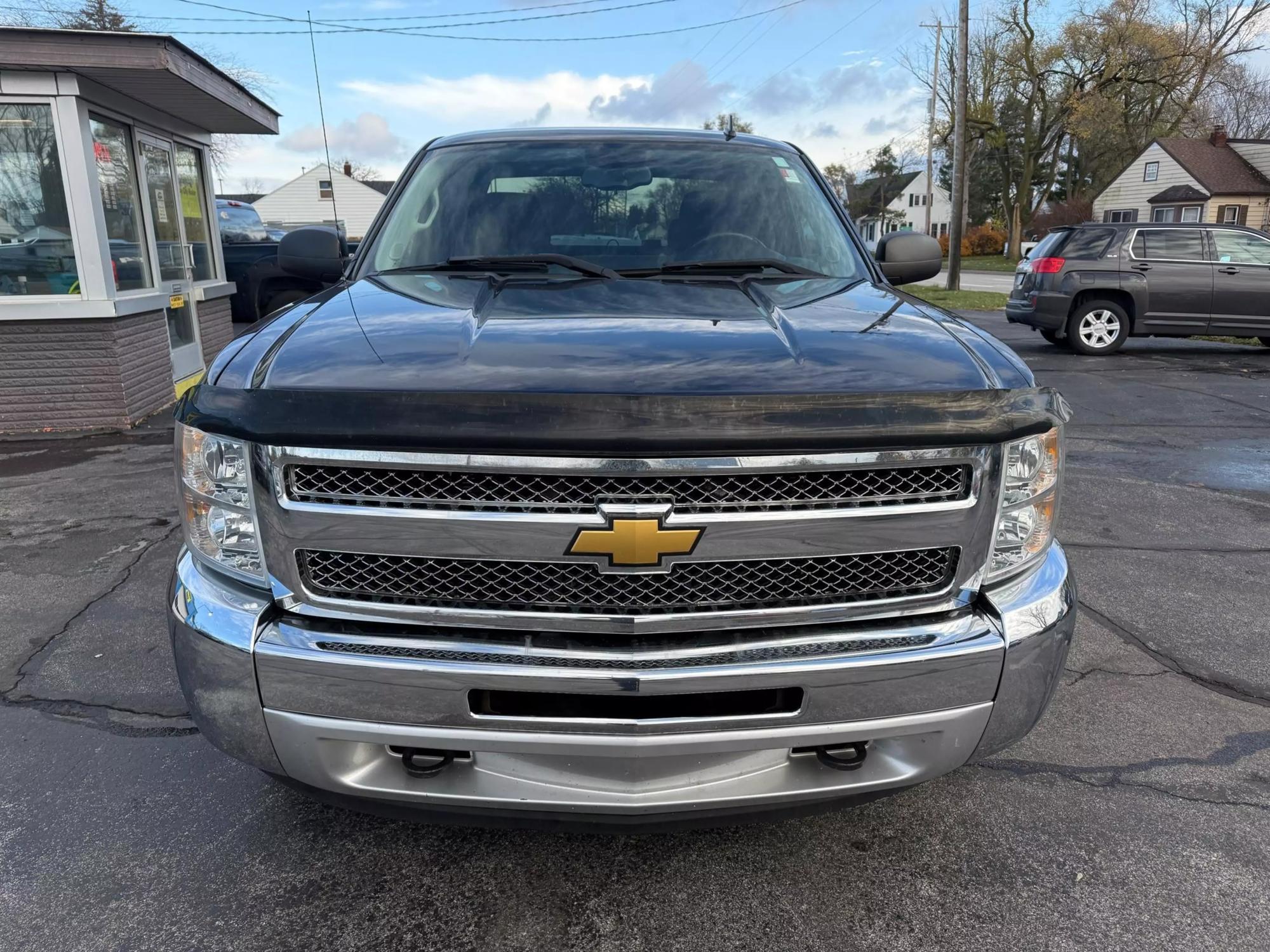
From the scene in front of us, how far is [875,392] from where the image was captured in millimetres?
1812

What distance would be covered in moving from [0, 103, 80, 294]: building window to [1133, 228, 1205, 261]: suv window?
12720 millimetres

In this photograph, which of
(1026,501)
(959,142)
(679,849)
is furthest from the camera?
(959,142)

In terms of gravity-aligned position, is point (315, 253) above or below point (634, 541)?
above

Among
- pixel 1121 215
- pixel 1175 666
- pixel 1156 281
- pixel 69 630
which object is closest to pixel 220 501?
pixel 69 630

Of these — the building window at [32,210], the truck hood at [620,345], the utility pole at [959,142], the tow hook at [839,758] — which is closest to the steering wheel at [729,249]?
the truck hood at [620,345]

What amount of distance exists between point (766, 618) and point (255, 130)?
1071cm

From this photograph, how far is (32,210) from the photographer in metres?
7.38

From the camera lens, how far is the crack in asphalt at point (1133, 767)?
266 cm

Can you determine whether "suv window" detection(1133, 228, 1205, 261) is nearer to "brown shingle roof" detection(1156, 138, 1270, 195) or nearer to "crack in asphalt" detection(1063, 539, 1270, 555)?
"crack in asphalt" detection(1063, 539, 1270, 555)

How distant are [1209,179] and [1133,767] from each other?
161 ft

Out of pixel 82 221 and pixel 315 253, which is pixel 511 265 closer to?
pixel 315 253

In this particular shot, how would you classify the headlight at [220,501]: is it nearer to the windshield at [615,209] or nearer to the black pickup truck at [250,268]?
the windshield at [615,209]

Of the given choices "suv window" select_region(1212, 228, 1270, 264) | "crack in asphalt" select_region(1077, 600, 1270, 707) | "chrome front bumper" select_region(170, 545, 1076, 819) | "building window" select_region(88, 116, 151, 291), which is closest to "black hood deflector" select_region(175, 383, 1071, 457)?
"chrome front bumper" select_region(170, 545, 1076, 819)

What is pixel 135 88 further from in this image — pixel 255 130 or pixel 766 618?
pixel 766 618
